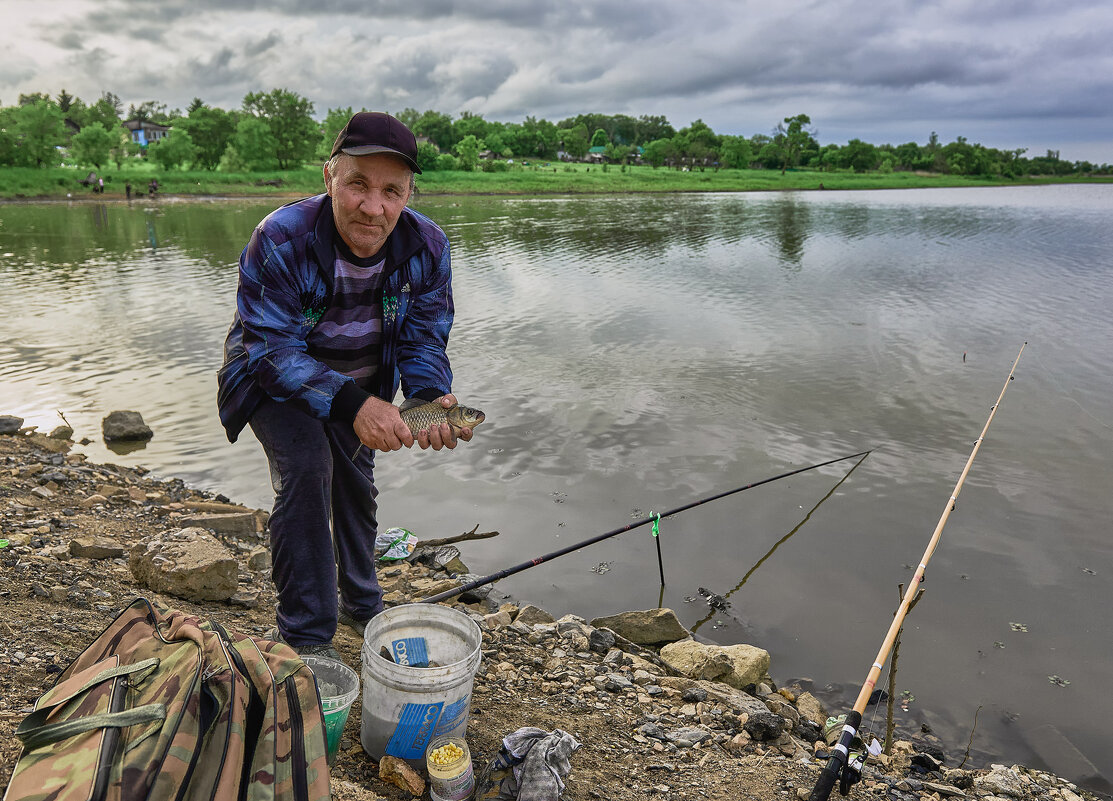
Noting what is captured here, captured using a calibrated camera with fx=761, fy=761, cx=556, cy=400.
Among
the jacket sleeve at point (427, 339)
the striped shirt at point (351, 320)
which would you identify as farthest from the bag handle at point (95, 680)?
the jacket sleeve at point (427, 339)

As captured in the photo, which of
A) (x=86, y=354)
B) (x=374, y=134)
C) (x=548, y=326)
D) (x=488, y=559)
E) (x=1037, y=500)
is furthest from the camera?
(x=548, y=326)

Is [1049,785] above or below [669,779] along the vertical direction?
below

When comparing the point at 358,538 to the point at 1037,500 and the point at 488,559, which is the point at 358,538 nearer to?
the point at 488,559

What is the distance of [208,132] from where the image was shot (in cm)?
7875

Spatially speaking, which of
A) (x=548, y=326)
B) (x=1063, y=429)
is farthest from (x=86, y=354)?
(x=1063, y=429)

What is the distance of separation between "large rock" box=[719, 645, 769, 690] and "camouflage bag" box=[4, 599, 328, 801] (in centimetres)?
323

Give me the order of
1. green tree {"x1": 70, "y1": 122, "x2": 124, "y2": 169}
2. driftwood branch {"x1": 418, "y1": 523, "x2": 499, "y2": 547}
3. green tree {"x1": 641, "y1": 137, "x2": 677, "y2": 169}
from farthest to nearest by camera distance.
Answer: green tree {"x1": 641, "y1": 137, "x2": 677, "y2": 169} → green tree {"x1": 70, "y1": 122, "x2": 124, "y2": 169} → driftwood branch {"x1": 418, "y1": 523, "x2": 499, "y2": 547}

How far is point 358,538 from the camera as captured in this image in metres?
3.79

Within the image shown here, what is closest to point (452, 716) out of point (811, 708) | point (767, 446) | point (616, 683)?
point (616, 683)

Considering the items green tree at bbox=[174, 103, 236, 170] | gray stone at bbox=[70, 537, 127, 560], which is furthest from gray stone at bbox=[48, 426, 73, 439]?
green tree at bbox=[174, 103, 236, 170]

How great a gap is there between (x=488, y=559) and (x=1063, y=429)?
7.99 metres

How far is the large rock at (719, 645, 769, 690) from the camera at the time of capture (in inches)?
186

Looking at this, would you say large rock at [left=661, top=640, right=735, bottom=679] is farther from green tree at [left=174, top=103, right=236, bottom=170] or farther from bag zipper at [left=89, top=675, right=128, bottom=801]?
green tree at [left=174, top=103, right=236, bottom=170]

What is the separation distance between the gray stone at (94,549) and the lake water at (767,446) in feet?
7.34
